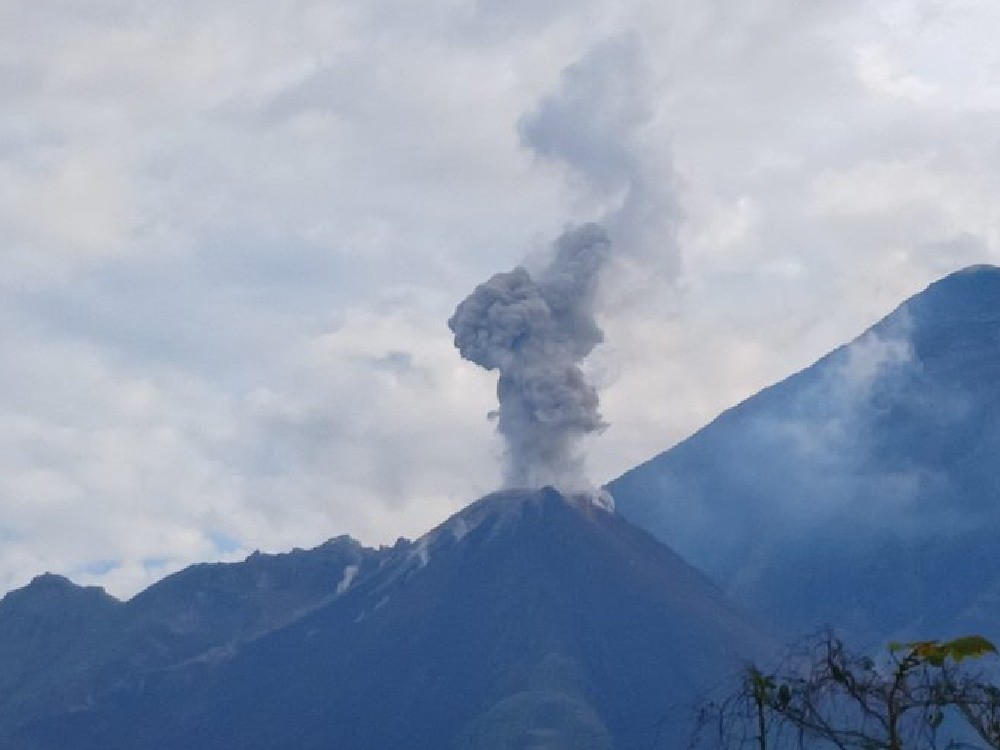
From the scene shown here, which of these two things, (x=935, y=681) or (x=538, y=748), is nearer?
(x=935, y=681)

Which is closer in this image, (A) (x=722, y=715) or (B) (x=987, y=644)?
(B) (x=987, y=644)

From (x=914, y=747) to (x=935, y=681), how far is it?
1231 millimetres

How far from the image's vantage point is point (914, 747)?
17828 mm

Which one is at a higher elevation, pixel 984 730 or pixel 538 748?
pixel 538 748

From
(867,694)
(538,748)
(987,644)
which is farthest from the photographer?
(538,748)

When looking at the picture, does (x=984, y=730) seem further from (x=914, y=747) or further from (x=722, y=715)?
(x=722, y=715)

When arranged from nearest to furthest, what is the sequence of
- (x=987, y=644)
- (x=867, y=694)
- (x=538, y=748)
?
(x=987, y=644) < (x=867, y=694) < (x=538, y=748)

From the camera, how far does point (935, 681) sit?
55.2 feet

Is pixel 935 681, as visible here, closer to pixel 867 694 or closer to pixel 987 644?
pixel 867 694

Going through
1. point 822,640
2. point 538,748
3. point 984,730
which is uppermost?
point 538,748

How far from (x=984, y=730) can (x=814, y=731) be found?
4.65 feet

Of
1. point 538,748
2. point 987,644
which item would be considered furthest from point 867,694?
point 538,748

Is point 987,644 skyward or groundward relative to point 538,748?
groundward

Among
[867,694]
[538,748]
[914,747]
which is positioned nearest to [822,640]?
[867,694]
